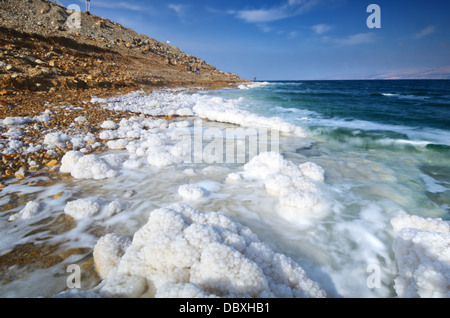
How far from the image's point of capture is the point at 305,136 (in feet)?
20.0

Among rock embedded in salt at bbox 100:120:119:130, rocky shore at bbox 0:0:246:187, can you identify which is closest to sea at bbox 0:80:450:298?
rocky shore at bbox 0:0:246:187

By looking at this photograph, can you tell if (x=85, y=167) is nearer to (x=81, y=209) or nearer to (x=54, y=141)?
(x=81, y=209)

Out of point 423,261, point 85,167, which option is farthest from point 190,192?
point 423,261

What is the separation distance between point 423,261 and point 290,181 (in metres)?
1.53

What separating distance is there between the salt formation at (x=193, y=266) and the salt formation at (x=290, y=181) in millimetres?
1092

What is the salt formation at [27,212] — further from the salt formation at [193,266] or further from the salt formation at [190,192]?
the salt formation at [190,192]

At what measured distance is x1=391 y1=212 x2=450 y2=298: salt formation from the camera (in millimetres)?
1408

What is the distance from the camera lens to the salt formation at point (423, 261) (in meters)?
1.41

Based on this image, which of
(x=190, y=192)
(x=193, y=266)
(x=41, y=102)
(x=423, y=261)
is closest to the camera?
(x=193, y=266)

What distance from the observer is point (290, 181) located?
2.94 m

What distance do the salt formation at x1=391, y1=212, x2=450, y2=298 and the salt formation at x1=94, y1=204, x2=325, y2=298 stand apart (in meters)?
0.72

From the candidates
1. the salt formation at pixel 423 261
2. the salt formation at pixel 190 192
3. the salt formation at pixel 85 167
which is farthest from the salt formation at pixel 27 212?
the salt formation at pixel 423 261
